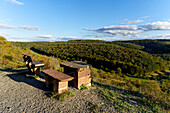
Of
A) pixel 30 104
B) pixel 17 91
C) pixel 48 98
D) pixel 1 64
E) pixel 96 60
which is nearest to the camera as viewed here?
pixel 30 104

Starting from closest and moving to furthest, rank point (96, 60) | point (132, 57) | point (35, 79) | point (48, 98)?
point (48, 98)
point (35, 79)
point (96, 60)
point (132, 57)

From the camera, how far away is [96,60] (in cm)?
4088

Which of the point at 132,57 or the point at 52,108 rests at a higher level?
the point at 52,108

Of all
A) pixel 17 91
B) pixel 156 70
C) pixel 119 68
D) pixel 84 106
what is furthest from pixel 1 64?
pixel 156 70

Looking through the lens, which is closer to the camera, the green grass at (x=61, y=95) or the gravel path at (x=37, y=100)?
the gravel path at (x=37, y=100)

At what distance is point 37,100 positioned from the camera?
12.3 ft

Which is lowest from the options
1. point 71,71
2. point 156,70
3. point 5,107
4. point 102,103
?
point 156,70

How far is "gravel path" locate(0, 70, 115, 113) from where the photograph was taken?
3.28m

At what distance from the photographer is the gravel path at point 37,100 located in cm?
328

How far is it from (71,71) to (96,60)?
35.9m

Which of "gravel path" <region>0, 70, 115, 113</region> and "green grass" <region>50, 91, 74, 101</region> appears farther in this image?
"green grass" <region>50, 91, 74, 101</region>

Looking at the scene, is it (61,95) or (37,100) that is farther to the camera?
(61,95)

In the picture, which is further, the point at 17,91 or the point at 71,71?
the point at 71,71

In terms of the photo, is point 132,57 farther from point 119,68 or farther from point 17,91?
point 17,91
